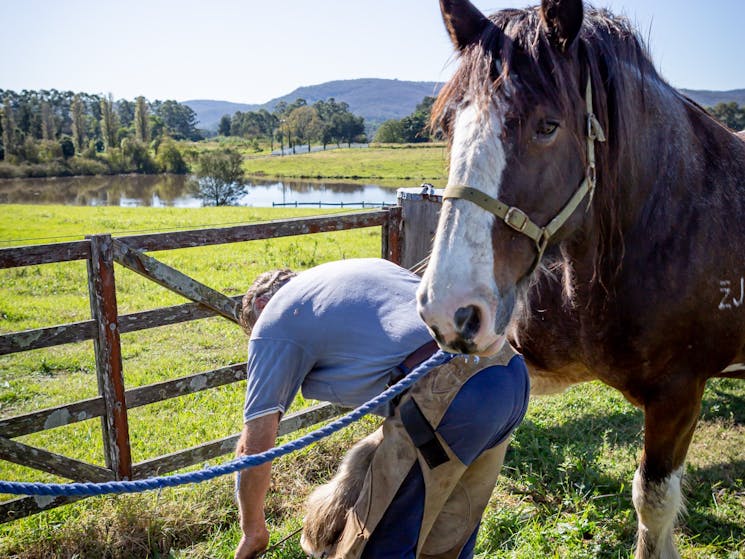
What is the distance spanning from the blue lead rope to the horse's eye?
0.85m

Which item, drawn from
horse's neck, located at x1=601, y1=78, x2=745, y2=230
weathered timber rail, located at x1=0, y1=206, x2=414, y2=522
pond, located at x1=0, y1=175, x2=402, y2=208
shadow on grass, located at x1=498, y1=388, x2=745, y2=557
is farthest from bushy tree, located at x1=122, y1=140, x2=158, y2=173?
horse's neck, located at x1=601, y1=78, x2=745, y2=230

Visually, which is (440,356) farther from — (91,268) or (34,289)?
(34,289)

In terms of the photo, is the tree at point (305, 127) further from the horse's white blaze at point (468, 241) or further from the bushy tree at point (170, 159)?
the horse's white blaze at point (468, 241)

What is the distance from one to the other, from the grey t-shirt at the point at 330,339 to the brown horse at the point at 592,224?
0.43 metres

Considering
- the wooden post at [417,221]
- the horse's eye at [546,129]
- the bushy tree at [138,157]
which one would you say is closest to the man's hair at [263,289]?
the horse's eye at [546,129]

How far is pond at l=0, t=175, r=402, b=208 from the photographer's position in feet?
157

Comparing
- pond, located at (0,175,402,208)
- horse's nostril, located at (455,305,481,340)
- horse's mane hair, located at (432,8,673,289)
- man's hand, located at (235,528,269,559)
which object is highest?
horse's mane hair, located at (432,8,673,289)

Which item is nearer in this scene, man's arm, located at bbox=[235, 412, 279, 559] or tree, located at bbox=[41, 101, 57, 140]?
man's arm, located at bbox=[235, 412, 279, 559]

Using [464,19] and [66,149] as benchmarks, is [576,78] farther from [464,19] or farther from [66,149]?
[66,149]

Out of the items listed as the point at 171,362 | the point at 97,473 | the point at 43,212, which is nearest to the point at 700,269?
the point at 97,473

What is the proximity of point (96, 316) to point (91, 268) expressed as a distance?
311 mm

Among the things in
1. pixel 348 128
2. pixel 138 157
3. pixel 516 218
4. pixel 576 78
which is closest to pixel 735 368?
pixel 576 78

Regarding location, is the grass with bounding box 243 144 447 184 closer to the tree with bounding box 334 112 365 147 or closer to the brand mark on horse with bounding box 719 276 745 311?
the tree with bounding box 334 112 365 147

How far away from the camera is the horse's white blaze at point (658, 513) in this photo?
2984 millimetres
